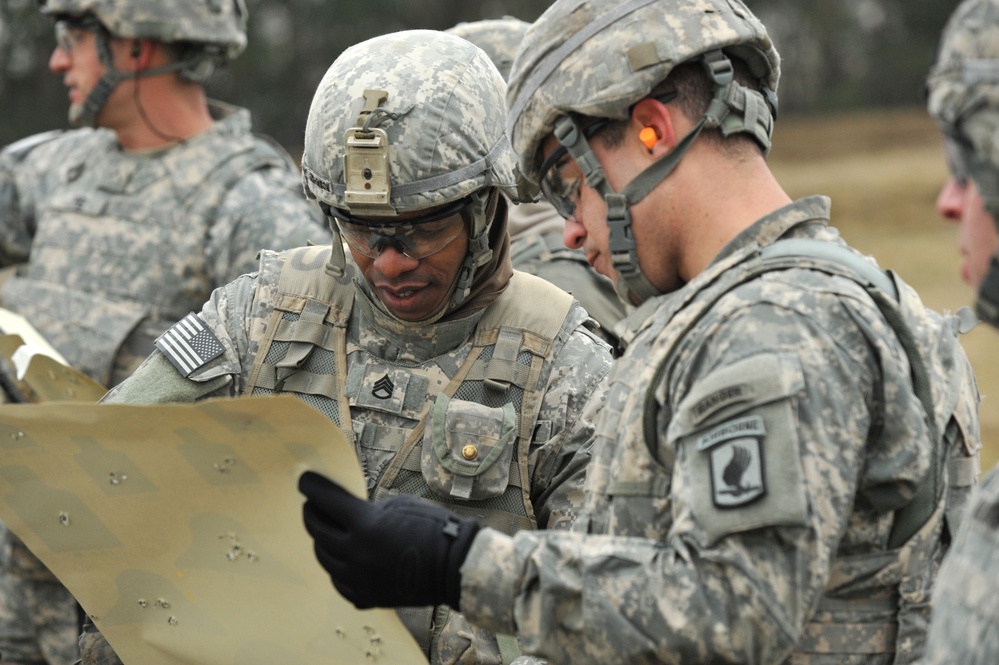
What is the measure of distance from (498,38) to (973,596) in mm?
4061

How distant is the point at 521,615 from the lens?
244cm

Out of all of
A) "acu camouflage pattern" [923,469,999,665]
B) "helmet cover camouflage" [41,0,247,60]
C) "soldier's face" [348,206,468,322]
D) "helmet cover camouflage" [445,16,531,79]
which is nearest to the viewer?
"acu camouflage pattern" [923,469,999,665]

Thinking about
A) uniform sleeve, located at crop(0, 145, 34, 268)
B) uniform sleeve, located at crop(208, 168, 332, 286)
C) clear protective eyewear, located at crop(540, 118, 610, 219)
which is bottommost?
uniform sleeve, located at crop(0, 145, 34, 268)

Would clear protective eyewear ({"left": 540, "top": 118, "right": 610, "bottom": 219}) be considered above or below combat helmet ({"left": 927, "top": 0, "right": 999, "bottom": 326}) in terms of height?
below

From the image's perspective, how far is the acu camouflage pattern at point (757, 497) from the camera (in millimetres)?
2297

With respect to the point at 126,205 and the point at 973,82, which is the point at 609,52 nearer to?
the point at 973,82

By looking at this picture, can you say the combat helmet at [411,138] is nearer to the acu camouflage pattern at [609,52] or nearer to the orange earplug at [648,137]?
the acu camouflage pattern at [609,52]

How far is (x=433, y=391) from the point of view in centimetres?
370

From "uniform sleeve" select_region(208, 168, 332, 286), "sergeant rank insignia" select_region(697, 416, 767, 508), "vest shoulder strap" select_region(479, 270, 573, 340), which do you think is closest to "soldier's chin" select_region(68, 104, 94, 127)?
"uniform sleeve" select_region(208, 168, 332, 286)

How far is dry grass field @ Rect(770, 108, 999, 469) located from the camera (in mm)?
15266

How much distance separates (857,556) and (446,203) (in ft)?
5.10

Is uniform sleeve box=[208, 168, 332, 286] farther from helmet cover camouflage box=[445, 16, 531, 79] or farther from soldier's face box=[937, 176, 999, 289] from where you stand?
soldier's face box=[937, 176, 999, 289]

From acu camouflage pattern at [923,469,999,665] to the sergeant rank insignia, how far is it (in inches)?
13.1

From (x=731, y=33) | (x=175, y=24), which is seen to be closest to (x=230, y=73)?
(x=175, y=24)
